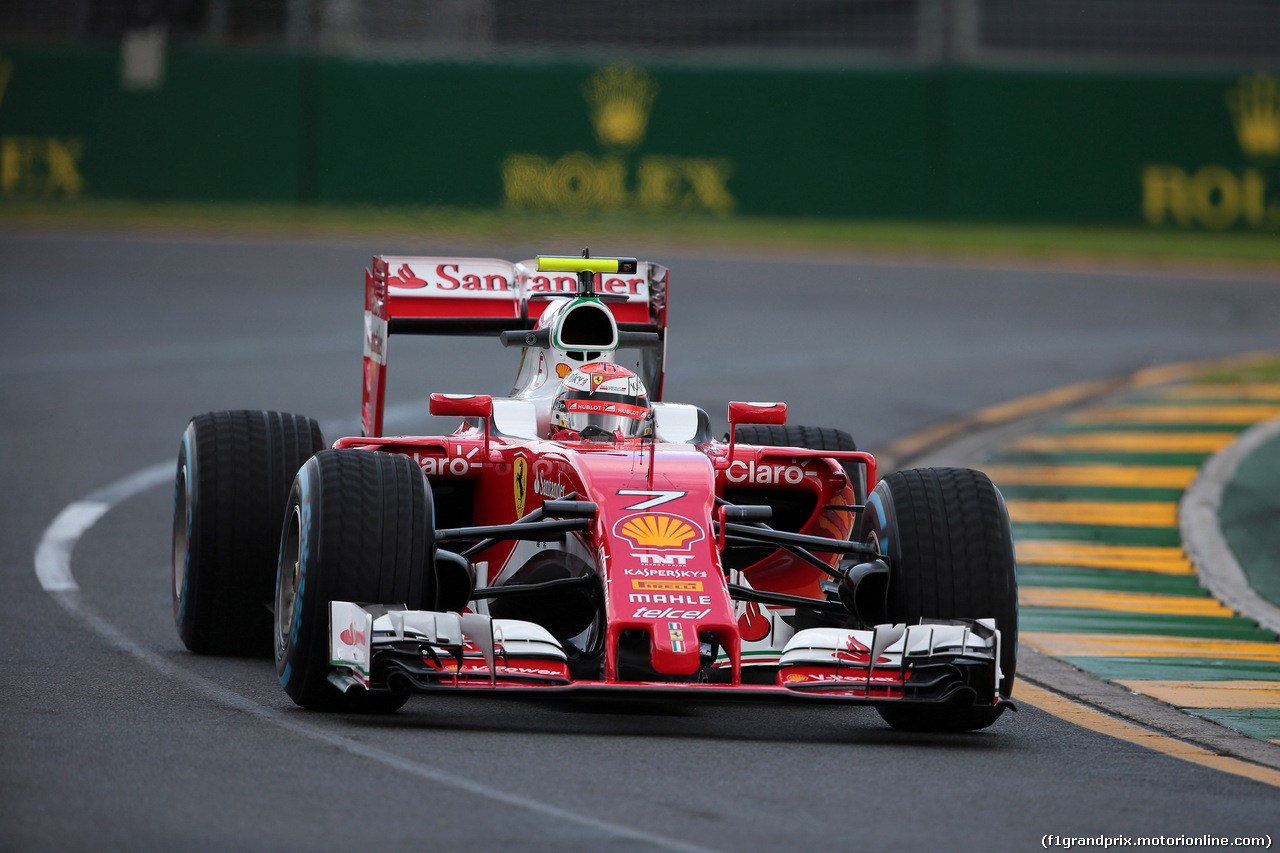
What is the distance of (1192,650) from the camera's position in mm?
9812

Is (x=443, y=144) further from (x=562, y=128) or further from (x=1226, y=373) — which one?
(x=1226, y=373)

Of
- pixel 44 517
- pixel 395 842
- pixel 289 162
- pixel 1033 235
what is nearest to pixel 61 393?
pixel 44 517

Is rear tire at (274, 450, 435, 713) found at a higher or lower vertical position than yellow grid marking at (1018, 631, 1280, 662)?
higher

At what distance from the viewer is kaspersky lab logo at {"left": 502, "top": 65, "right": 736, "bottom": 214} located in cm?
3328

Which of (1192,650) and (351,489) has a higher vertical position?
(351,489)

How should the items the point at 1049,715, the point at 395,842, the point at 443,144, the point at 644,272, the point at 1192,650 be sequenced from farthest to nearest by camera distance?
the point at 443,144
the point at 644,272
the point at 1192,650
the point at 1049,715
the point at 395,842

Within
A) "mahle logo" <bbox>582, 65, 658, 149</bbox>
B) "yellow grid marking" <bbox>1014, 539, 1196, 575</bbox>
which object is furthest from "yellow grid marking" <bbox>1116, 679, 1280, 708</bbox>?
"mahle logo" <bbox>582, 65, 658, 149</bbox>

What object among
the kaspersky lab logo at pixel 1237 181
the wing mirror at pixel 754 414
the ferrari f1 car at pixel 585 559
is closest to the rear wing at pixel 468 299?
the ferrari f1 car at pixel 585 559

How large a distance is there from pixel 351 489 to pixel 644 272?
3343 mm

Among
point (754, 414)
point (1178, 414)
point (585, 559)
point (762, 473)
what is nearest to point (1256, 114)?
point (1178, 414)

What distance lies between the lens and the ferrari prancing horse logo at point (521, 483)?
27.6ft

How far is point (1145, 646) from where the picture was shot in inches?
389

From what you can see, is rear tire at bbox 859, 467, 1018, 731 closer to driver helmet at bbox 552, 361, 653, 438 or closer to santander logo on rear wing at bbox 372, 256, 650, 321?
driver helmet at bbox 552, 361, 653, 438

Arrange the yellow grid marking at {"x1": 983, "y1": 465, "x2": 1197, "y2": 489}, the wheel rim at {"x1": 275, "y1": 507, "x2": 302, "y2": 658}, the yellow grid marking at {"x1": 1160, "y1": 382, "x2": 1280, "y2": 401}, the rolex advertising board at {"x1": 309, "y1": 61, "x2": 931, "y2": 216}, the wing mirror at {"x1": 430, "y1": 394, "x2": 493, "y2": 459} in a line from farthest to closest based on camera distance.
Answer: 1. the rolex advertising board at {"x1": 309, "y1": 61, "x2": 931, "y2": 216}
2. the yellow grid marking at {"x1": 1160, "y1": 382, "x2": 1280, "y2": 401}
3. the yellow grid marking at {"x1": 983, "y1": 465, "x2": 1197, "y2": 489}
4. the wing mirror at {"x1": 430, "y1": 394, "x2": 493, "y2": 459}
5. the wheel rim at {"x1": 275, "y1": 507, "x2": 302, "y2": 658}
